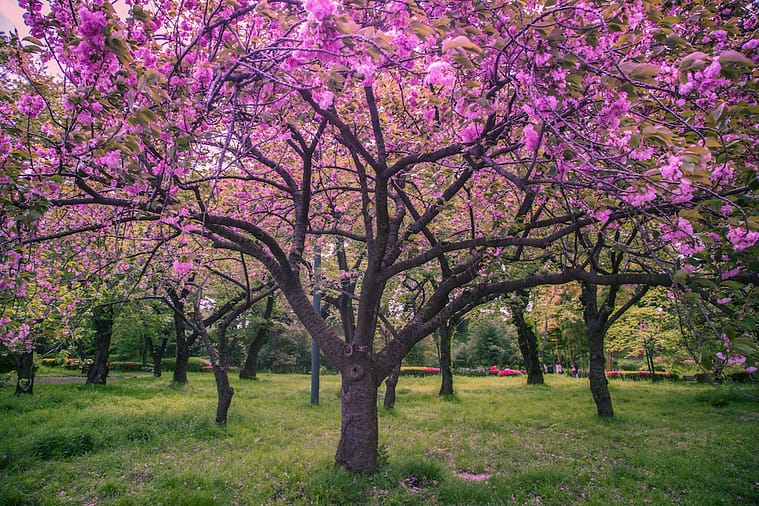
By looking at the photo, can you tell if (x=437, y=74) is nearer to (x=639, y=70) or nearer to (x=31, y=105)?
(x=639, y=70)

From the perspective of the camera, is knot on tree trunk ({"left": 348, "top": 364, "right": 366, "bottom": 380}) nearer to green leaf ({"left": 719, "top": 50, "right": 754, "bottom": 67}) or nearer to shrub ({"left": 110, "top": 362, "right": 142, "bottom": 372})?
green leaf ({"left": 719, "top": 50, "right": 754, "bottom": 67})

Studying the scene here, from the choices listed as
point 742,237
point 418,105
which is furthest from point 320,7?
point 742,237

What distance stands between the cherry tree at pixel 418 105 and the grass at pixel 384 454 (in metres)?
0.93

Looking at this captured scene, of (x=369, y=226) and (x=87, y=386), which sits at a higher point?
(x=369, y=226)

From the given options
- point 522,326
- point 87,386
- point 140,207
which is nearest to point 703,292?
point 140,207

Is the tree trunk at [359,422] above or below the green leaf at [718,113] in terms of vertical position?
below

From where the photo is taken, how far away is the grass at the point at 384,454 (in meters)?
4.99

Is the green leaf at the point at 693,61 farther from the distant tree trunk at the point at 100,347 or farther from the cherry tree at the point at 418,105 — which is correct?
the distant tree trunk at the point at 100,347

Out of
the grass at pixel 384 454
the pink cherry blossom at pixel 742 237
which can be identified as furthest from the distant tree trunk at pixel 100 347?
the pink cherry blossom at pixel 742 237

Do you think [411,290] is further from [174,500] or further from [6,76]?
[6,76]

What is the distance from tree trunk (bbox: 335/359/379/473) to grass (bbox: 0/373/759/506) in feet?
0.77

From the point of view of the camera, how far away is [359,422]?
545 centimetres

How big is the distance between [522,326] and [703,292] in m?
14.6

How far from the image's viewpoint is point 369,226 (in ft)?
20.2
